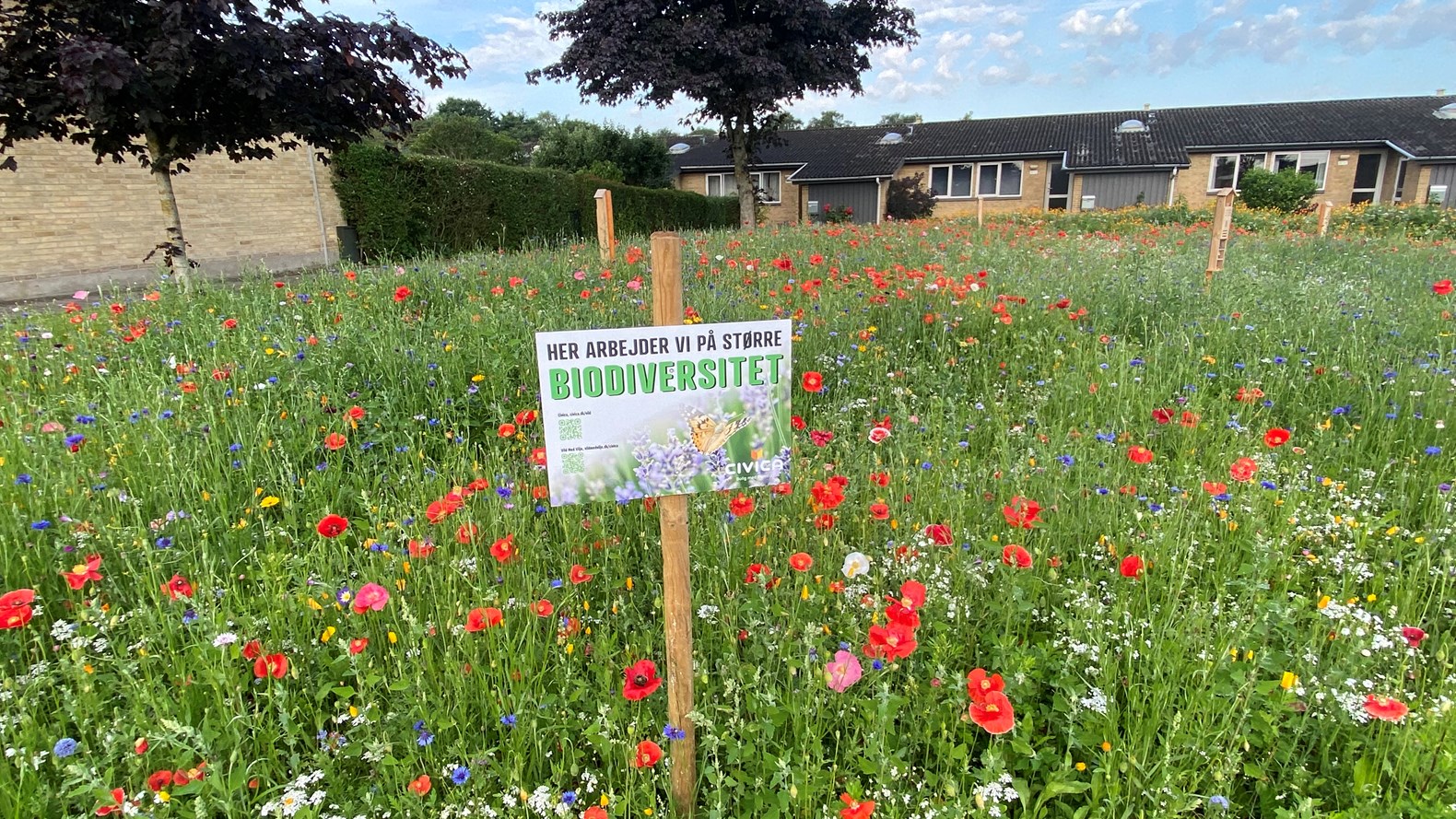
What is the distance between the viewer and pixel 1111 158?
2877cm

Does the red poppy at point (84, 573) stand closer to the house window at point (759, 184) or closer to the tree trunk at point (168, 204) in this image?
the tree trunk at point (168, 204)

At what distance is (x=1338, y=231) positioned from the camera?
13.3 metres

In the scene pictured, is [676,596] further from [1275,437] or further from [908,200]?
[908,200]

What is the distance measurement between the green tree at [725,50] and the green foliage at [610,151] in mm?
7907

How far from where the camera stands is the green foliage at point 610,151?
1138 inches

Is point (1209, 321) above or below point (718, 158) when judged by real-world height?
below

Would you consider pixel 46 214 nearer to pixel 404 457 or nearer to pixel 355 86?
pixel 355 86

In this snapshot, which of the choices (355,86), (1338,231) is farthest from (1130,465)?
(1338,231)

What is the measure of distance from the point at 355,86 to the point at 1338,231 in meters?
16.7

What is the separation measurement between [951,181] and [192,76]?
31041mm

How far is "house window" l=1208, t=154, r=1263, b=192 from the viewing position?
90.3 ft

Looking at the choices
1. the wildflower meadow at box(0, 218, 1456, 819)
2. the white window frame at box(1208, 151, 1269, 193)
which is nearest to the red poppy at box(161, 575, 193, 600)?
the wildflower meadow at box(0, 218, 1456, 819)

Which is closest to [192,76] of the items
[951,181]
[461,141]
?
[951,181]

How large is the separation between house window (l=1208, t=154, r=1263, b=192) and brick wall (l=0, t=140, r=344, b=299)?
31447 millimetres
